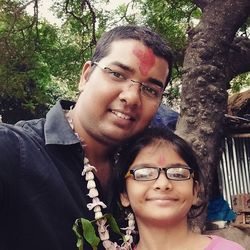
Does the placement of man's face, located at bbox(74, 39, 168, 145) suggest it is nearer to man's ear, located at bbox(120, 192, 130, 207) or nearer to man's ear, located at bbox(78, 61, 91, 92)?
man's ear, located at bbox(78, 61, 91, 92)

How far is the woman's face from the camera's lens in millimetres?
1692

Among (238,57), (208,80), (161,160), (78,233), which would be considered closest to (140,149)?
(161,160)

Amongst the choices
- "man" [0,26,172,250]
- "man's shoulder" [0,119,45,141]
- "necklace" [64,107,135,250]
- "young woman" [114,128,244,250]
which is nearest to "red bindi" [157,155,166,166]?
"young woman" [114,128,244,250]

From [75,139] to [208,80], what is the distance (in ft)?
9.09

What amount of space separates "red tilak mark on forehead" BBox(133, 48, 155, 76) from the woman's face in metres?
0.32

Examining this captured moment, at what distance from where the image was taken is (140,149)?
184 centimetres

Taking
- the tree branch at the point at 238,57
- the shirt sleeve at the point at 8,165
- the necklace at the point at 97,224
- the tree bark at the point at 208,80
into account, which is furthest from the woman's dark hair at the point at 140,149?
the tree branch at the point at 238,57

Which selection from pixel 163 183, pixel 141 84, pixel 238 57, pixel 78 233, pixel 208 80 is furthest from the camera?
pixel 238 57

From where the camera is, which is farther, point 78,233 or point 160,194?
point 160,194

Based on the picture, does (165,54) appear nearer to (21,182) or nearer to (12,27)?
(21,182)

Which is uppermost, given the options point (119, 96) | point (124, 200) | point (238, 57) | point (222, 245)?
point (238, 57)

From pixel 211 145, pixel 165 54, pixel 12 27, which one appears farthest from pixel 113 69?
pixel 12 27

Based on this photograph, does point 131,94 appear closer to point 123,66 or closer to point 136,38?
point 123,66

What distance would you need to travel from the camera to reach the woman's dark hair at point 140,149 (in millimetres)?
1839
